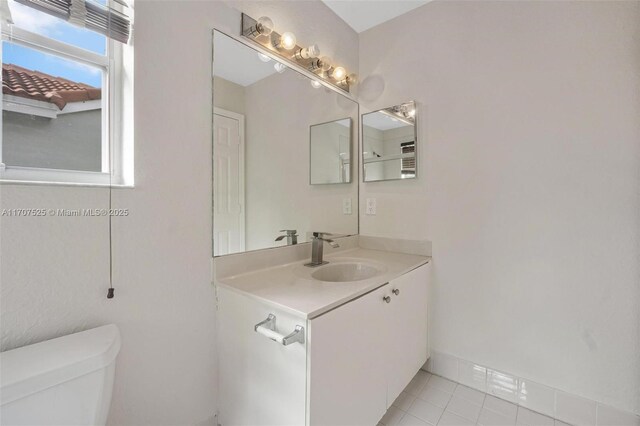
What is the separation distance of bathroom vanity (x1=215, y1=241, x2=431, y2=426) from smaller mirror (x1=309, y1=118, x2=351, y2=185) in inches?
26.1

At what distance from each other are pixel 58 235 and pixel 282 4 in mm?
1517

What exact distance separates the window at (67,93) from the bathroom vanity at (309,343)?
64cm

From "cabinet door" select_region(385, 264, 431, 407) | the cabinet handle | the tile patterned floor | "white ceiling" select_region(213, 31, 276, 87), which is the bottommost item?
the tile patterned floor

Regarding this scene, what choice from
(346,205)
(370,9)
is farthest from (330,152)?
(370,9)

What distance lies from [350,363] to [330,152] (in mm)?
1320

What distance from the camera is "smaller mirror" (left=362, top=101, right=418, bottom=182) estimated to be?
1.76 metres

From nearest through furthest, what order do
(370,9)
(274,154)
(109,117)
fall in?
(109,117), (274,154), (370,9)

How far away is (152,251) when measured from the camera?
1.00 metres

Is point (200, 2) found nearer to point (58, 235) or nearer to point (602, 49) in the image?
point (58, 235)

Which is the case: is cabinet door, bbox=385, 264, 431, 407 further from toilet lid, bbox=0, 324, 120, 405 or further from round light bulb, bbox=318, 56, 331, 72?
round light bulb, bbox=318, 56, 331, 72

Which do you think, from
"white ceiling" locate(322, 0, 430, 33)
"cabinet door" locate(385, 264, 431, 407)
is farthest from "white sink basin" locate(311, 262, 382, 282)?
"white ceiling" locate(322, 0, 430, 33)

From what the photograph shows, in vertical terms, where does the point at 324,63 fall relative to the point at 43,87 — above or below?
above

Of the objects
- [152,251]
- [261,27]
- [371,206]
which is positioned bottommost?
[152,251]

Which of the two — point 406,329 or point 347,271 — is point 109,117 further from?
point 406,329
